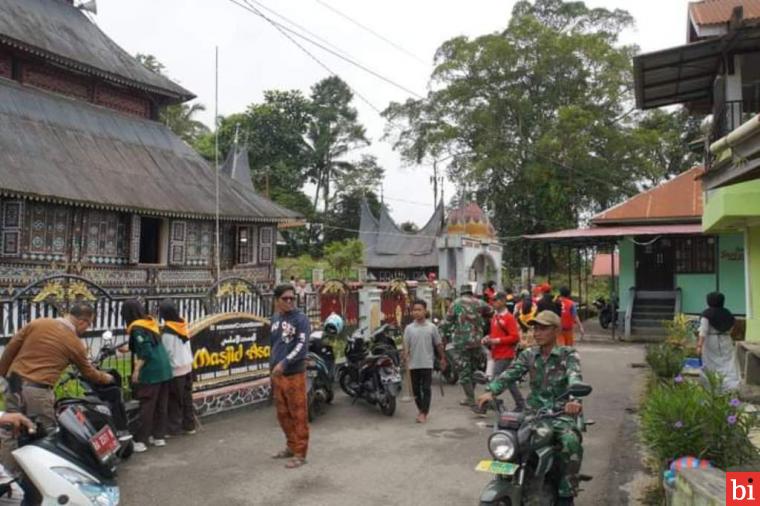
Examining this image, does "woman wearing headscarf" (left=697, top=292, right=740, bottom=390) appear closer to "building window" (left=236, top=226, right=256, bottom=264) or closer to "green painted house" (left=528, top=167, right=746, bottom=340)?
"green painted house" (left=528, top=167, right=746, bottom=340)

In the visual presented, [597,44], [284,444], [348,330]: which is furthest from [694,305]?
[597,44]

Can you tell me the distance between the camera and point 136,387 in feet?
21.1

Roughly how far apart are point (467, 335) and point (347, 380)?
1.85 metres

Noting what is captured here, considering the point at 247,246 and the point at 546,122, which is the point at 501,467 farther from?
the point at 546,122

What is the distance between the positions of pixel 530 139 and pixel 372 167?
64.8ft

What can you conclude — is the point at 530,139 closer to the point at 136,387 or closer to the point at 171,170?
the point at 171,170

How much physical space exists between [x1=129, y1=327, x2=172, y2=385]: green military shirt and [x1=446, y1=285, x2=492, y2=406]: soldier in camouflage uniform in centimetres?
407

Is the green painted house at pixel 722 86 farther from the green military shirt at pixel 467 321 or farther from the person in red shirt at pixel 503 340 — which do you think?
Answer: the green military shirt at pixel 467 321

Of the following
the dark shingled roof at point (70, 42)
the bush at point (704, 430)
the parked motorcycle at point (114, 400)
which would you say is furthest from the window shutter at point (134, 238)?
the bush at point (704, 430)

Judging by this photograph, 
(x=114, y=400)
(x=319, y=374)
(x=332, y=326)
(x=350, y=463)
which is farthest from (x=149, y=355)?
(x=332, y=326)

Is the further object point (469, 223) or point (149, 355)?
point (469, 223)

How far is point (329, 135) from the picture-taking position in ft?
171

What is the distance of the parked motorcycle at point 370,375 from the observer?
26.3 feet

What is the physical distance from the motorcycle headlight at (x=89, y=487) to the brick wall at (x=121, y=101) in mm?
18659
